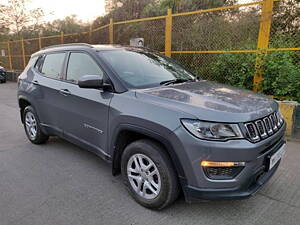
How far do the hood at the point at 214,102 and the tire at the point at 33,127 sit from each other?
2.47 meters

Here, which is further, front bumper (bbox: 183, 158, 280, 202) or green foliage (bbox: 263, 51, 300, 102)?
green foliage (bbox: 263, 51, 300, 102)

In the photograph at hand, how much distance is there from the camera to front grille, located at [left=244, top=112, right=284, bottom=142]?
1979 millimetres

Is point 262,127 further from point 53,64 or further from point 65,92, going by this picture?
point 53,64

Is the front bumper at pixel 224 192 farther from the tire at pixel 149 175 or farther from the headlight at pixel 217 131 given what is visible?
the headlight at pixel 217 131

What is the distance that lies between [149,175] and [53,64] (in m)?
2.51

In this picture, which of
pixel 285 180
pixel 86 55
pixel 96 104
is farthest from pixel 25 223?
pixel 285 180

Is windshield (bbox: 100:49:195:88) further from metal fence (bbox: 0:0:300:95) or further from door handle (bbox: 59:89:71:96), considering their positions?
metal fence (bbox: 0:0:300:95)

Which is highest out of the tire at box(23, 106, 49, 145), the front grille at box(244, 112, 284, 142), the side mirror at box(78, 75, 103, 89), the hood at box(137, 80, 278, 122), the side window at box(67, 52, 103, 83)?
the side window at box(67, 52, 103, 83)

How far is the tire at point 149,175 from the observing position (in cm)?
216

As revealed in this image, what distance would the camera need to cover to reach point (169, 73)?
123 inches

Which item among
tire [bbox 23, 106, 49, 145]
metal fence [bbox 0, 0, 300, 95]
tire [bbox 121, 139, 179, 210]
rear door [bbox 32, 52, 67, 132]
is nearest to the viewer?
tire [bbox 121, 139, 179, 210]

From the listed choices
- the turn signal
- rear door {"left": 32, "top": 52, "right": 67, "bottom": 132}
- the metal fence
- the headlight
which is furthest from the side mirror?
the metal fence

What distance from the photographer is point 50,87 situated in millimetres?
3543

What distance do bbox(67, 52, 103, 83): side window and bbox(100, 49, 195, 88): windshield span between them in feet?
0.59
